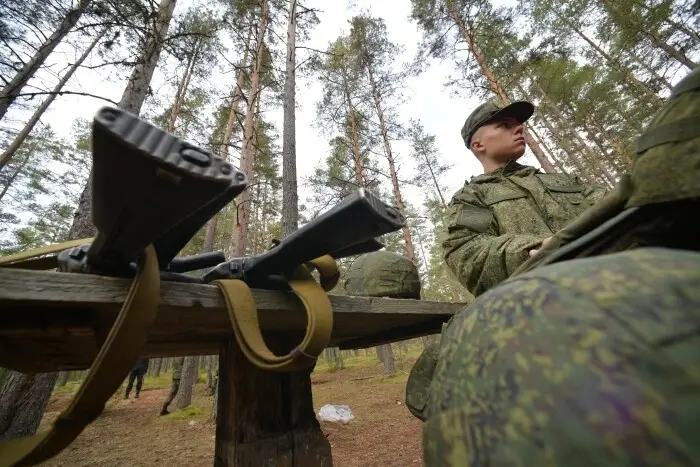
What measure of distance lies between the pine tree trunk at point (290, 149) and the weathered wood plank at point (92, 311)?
4.07m

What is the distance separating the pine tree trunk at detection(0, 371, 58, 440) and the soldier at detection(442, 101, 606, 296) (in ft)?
16.9

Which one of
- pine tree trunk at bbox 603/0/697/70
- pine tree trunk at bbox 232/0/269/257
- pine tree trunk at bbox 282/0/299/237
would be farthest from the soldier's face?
pine tree trunk at bbox 603/0/697/70

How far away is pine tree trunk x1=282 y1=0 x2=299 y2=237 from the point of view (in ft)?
20.7

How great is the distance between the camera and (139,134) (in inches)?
24.1

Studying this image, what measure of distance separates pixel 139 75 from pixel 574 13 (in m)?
16.7

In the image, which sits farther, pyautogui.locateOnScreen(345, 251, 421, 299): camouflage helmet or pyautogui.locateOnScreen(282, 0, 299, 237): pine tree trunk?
pyautogui.locateOnScreen(282, 0, 299, 237): pine tree trunk

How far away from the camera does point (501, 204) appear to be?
7.32 feet

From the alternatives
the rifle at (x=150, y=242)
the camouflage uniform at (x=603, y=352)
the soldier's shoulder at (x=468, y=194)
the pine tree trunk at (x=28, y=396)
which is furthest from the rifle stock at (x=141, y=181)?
the pine tree trunk at (x=28, y=396)

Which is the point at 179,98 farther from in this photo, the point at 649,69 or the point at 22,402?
the point at 649,69

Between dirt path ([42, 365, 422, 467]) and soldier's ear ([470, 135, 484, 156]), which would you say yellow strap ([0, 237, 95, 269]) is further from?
dirt path ([42, 365, 422, 467])

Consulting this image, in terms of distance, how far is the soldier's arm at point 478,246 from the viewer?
5.49 feet

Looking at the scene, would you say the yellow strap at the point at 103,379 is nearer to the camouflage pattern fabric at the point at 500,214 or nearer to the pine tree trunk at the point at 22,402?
the camouflage pattern fabric at the point at 500,214

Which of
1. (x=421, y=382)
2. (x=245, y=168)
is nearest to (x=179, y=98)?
(x=245, y=168)

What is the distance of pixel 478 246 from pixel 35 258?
6.33 ft
